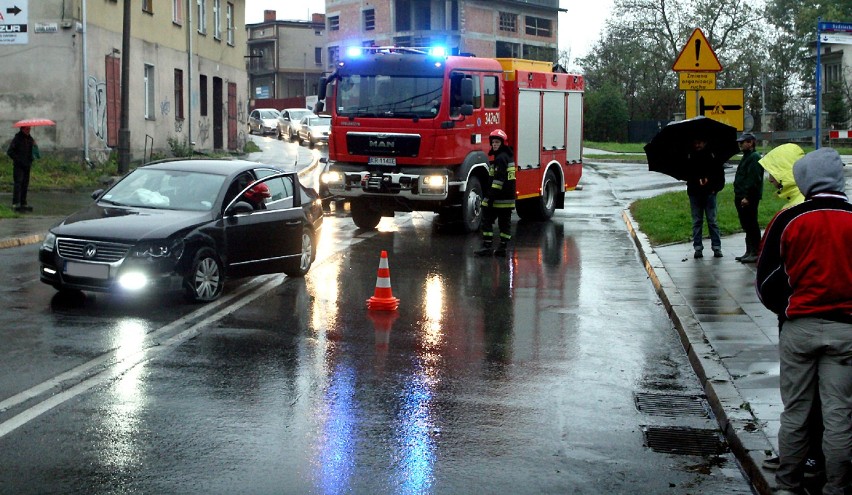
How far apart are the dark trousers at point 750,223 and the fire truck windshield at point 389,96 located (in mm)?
6251

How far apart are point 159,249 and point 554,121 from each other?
43.4 ft

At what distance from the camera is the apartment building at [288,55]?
110 metres

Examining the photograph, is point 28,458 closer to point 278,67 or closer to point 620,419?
point 620,419

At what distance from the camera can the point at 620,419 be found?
306 inches

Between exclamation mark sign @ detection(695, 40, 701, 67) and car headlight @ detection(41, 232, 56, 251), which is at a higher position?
exclamation mark sign @ detection(695, 40, 701, 67)

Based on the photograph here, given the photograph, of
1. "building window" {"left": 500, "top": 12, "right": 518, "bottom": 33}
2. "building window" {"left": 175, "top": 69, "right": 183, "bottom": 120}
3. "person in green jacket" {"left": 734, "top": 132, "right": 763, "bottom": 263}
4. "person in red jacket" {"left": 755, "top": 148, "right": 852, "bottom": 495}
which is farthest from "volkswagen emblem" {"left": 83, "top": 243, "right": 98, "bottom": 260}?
"building window" {"left": 500, "top": 12, "right": 518, "bottom": 33}

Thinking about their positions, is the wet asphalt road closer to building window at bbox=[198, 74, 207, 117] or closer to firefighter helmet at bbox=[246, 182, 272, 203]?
firefighter helmet at bbox=[246, 182, 272, 203]

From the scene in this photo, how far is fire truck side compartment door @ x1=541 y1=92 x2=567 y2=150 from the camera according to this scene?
23.1 metres

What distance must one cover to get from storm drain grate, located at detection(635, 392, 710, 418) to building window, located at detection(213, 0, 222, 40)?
36.8 meters

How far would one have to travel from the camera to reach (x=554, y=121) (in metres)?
23.6

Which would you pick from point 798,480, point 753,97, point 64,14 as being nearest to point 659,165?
point 798,480

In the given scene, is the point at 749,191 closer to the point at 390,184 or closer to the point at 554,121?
the point at 390,184

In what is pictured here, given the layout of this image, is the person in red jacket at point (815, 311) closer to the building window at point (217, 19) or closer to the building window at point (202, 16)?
the building window at point (202, 16)

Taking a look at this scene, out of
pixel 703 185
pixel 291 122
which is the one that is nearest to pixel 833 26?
pixel 703 185
